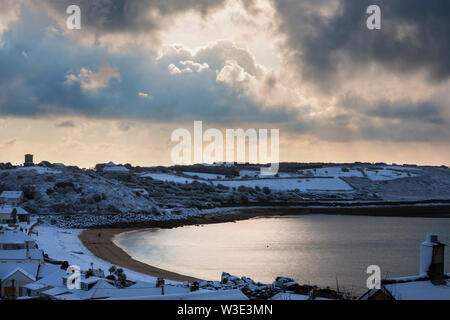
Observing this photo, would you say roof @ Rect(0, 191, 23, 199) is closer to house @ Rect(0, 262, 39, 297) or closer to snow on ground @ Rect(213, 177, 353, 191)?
house @ Rect(0, 262, 39, 297)

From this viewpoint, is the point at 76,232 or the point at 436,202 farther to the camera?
the point at 436,202

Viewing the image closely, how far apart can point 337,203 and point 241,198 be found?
2442cm

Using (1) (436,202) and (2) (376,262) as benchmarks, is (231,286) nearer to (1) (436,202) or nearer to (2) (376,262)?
(2) (376,262)

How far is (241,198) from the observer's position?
123500 mm

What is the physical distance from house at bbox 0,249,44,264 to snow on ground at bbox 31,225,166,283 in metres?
4.72

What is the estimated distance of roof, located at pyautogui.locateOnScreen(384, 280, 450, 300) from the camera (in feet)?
42.2

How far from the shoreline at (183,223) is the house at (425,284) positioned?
82.8ft

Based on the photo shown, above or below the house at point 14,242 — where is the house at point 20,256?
below

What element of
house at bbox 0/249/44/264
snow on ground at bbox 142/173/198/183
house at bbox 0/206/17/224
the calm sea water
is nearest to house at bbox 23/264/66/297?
house at bbox 0/249/44/264

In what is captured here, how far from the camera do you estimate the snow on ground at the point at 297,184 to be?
14912 centimetres

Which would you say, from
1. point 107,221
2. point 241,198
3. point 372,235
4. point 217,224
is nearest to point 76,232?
point 107,221

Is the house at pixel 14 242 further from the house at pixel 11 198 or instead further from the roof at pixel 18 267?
the house at pixel 11 198

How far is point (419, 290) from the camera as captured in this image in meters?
13.3

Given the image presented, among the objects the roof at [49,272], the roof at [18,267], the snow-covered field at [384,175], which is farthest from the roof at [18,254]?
the snow-covered field at [384,175]
